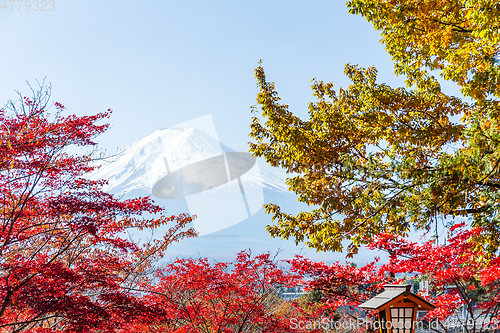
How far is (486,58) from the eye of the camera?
12.1 feet

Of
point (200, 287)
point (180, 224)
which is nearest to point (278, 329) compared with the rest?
point (200, 287)

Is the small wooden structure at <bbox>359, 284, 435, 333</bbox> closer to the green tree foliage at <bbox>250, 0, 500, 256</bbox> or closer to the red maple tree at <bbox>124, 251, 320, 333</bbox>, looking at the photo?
the green tree foliage at <bbox>250, 0, 500, 256</bbox>

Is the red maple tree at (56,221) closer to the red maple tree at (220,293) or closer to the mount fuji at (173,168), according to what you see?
the red maple tree at (220,293)

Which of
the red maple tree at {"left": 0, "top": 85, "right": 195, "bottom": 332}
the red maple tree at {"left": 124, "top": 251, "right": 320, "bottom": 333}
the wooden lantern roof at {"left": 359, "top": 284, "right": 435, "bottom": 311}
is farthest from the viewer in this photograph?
the red maple tree at {"left": 124, "top": 251, "right": 320, "bottom": 333}

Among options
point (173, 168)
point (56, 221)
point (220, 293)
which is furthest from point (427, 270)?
point (173, 168)

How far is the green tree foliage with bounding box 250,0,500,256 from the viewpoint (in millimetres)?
3695

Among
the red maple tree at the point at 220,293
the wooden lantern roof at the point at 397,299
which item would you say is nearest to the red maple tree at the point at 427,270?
the red maple tree at the point at 220,293

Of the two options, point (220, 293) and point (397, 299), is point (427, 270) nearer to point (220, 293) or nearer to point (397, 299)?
point (397, 299)

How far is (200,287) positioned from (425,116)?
5055 millimetres

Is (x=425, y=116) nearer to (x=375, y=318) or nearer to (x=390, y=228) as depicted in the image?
(x=390, y=228)

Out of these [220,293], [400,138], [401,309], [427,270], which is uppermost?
[400,138]

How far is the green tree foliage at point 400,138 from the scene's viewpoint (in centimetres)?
370

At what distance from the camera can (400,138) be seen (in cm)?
477

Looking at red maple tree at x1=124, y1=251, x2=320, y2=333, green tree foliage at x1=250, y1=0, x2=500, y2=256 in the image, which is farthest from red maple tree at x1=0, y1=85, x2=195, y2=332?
green tree foliage at x1=250, y1=0, x2=500, y2=256
